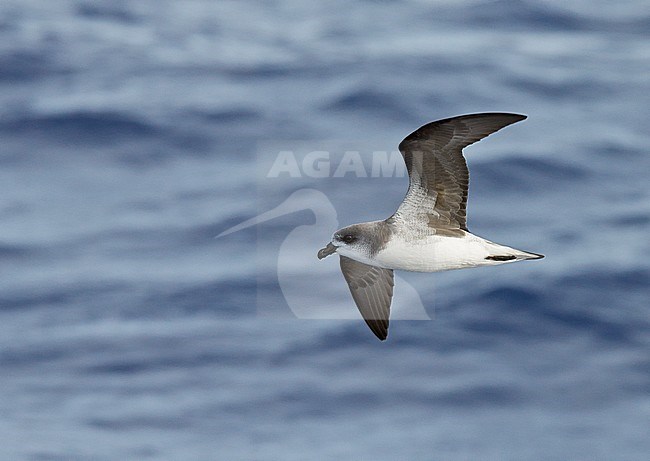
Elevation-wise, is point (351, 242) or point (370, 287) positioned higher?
point (351, 242)

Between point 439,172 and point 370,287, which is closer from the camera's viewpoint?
point 439,172

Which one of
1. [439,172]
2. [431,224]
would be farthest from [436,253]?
[439,172]

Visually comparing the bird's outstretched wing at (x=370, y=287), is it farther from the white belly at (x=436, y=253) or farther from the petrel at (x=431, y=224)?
the white belly at (x=436, y=253)

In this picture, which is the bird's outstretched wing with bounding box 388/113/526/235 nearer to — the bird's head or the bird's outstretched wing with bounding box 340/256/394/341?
the bird's head

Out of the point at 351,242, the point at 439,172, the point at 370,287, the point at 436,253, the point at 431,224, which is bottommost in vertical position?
the point at 370,287

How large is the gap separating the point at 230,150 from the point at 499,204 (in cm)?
570

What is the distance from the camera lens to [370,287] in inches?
436

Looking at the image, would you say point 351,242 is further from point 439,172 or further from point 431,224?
point 439,172

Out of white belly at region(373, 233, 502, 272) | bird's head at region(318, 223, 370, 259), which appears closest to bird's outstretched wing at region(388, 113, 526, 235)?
white belly at region(373, 233, 502, 272)

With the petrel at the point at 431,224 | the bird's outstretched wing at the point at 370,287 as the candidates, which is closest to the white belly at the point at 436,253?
the petrel at the point at 431,224

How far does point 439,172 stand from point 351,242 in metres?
0.88

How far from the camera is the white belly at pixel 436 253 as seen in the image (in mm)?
9531

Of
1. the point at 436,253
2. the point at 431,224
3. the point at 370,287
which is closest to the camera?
the point at 436,253

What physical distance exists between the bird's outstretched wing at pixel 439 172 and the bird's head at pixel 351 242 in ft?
0.94
